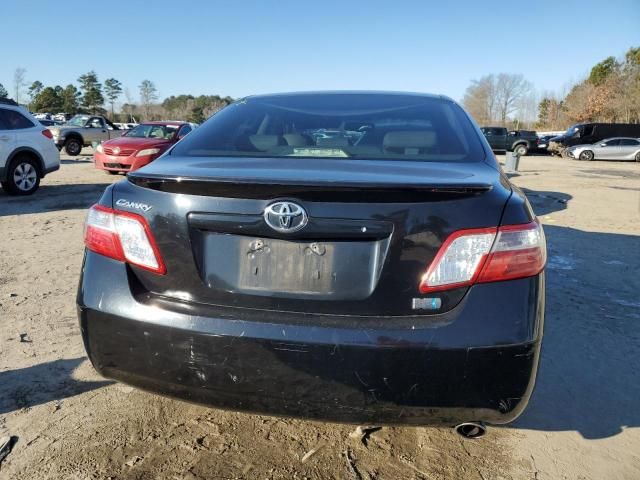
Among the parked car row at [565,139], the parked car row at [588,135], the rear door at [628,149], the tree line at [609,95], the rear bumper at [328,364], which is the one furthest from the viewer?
the tree line at [609,95]

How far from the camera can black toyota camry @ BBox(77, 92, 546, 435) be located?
1661 mm

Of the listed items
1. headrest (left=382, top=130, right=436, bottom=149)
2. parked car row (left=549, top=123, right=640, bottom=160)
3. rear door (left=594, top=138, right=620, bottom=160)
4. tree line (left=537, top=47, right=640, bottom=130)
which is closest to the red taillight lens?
headrest (left=382, top=130, right=436, bottom=149)

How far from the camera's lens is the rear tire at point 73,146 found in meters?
21.9

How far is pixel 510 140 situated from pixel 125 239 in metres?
35.5

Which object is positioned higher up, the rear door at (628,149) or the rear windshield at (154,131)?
the rear windshield at (154,131)

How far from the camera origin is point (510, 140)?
33.9 meters

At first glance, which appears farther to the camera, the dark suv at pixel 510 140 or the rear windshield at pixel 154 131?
the dark suv at pixel 510 140

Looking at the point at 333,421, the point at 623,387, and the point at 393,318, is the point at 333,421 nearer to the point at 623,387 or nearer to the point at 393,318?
the point at 393,318

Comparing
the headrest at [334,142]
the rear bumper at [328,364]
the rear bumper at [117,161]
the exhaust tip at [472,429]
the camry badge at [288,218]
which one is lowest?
the exhaust tip at [472,429]

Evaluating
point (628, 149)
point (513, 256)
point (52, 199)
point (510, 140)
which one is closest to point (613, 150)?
point (628, 149)

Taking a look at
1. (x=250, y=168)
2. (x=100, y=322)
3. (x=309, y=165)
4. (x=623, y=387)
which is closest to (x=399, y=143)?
(x=309, y=165)

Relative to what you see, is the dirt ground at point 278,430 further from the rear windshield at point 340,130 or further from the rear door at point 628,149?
the rear door at point 628,149

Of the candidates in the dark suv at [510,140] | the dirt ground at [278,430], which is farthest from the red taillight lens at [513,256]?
the dark suv at [510,140]

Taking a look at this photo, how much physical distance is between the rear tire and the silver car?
27435 mm
